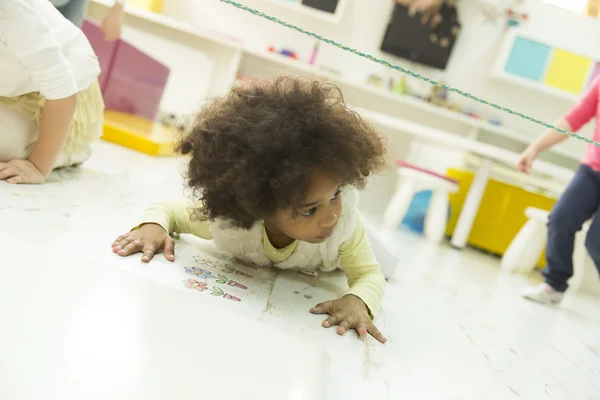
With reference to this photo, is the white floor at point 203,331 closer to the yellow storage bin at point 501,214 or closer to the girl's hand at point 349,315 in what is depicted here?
the girl's hand at point 349,315

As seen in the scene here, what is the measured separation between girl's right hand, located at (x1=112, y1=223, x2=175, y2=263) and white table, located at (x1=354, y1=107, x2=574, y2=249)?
1.30m

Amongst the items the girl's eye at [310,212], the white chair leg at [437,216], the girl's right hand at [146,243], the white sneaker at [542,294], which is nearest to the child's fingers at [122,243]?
the girl's right hand at [146,243]

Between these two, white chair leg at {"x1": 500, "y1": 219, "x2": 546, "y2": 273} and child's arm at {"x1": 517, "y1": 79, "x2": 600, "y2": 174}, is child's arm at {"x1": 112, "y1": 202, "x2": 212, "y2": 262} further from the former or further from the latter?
white chair leg at {"x1": 500, "y1": 219, "x2": 546, "y2": 273}

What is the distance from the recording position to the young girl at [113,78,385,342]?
64cm

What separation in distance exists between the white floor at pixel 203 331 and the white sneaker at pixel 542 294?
188 millimetres

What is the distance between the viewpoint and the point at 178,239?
914 mm

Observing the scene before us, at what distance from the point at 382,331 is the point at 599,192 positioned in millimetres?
1016

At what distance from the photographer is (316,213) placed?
2.27 ft

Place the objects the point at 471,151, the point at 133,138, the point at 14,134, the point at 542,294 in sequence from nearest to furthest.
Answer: the point at 14,134
the point at 542,294
the point at 133,138
the point at 471,151

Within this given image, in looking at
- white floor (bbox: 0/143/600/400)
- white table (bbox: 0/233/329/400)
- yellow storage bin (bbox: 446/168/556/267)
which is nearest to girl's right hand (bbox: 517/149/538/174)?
white floor (bbox: 0/143/600/400)

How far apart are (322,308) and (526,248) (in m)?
1.58

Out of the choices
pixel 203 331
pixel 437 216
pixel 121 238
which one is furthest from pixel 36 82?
pixel 437 216

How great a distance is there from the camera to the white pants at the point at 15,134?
955mm

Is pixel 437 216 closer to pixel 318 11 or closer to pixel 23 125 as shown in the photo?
pixel 318 11
